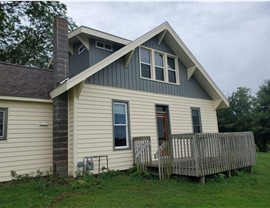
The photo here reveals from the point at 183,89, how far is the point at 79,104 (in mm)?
6127

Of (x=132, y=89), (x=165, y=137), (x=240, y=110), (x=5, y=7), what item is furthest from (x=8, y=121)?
(x=240, y=110)

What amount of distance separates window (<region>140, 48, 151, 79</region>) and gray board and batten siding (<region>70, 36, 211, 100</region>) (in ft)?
0.90

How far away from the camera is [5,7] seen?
16.2m

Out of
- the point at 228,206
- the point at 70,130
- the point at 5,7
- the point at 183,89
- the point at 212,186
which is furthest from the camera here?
the point at 5,7

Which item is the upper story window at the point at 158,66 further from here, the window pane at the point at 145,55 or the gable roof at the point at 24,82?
the gable roof at the point at 24,82

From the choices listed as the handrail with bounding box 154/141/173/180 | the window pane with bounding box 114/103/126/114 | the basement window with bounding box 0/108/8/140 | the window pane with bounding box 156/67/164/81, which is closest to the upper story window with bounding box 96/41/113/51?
the window pane with bounding box 156/67/164/81

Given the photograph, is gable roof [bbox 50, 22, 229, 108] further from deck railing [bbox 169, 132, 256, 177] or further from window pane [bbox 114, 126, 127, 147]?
deck railing [bbox 169, 132, 256, 177]

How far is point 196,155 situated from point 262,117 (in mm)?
18181

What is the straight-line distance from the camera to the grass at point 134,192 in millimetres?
5094

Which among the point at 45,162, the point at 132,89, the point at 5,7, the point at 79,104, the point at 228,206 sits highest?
the point at 5,7

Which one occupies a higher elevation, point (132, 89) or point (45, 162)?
point (132, 89)

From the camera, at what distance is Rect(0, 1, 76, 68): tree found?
16.8 meters

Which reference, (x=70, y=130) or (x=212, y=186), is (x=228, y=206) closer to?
(x=212, y=186)

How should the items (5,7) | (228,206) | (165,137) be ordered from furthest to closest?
1. (5,7)
2. (165,137)
3. (228,206)
